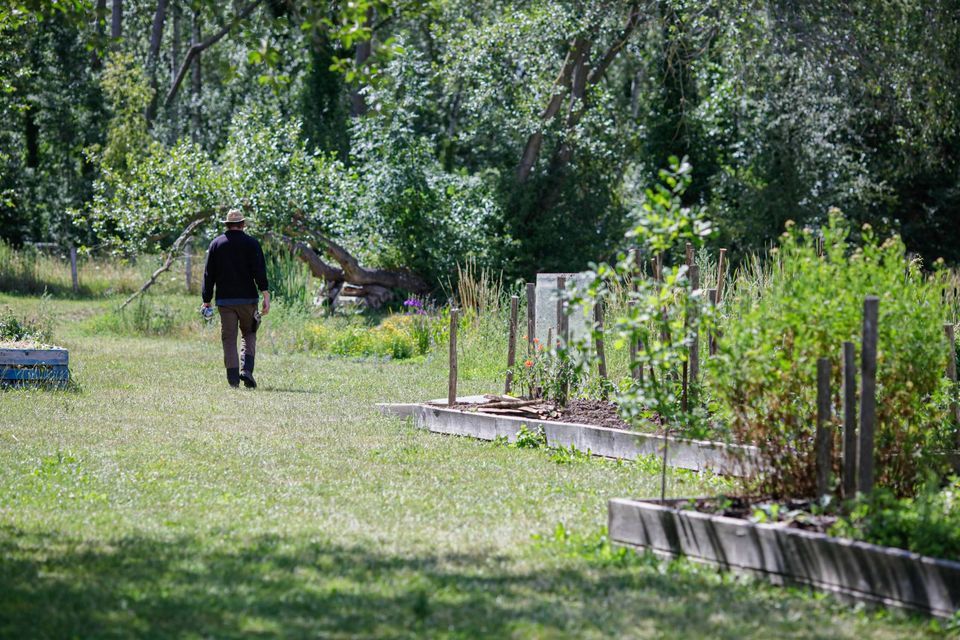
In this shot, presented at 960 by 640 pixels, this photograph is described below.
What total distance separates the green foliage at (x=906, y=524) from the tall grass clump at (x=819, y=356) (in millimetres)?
732

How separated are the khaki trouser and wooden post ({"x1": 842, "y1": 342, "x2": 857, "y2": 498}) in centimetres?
853

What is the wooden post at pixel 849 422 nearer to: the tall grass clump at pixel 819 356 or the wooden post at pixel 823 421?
the wooden post at pixel 823 421

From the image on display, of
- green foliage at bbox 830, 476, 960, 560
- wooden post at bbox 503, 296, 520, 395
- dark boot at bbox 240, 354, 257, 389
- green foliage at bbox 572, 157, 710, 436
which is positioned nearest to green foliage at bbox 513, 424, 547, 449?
wooden post at bbox 503, 296, 520, 395

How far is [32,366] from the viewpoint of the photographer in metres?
11.9

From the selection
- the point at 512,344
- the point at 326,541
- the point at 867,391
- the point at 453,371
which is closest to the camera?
the point at 867,391

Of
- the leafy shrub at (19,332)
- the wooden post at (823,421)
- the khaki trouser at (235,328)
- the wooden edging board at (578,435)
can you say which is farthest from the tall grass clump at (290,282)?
the wooden post at (823,421)

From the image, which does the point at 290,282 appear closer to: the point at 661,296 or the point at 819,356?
the point at 661,296

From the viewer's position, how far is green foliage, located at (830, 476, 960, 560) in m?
4.71

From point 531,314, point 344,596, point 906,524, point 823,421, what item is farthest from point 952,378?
point 344,596

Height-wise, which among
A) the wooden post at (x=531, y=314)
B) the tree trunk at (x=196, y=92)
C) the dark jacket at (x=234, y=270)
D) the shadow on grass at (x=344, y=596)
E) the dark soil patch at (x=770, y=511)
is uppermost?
the tree trunk at (x=196, y=92)

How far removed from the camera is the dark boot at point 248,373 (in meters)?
12.8

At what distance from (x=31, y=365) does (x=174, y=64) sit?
4046 cm

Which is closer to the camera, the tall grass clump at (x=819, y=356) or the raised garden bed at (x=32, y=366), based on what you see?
the tall grass clump at (x=819, y=356)

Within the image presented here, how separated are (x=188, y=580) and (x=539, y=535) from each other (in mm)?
1746
